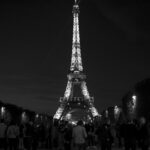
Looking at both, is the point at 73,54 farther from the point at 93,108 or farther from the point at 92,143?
the point at 92,143

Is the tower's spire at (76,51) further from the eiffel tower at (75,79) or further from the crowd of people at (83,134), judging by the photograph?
the crowd of people at (83,134)

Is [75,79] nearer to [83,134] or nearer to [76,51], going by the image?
[76,51]

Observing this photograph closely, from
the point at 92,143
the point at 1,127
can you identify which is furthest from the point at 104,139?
the point at 92,143

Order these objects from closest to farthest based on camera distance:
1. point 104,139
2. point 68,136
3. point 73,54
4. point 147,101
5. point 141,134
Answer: point 141,134 → point 104,139 → point 68,136 → point 147,101 → point 73,54

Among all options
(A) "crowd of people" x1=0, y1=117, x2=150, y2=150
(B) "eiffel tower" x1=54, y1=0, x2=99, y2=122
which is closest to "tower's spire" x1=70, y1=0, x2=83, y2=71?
(B) "eiffel tower" x1=54, y1=0, x2=99, y2=122

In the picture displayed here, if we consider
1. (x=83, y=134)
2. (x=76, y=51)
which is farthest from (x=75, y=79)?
(x=83, y=134)

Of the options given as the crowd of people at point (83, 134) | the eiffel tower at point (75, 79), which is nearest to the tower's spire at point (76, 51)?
the eiffel tower at point (75, 79)

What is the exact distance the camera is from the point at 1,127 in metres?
17.1

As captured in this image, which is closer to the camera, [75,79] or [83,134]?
[83,134]

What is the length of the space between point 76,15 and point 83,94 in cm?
2058

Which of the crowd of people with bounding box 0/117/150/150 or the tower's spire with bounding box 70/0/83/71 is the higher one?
the tower's spire with bounding box 70/0/83/71

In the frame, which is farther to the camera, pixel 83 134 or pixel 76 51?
pixel 76 51

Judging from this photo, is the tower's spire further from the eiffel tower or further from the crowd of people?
the crowd of people

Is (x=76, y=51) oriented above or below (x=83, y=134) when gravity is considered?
above
